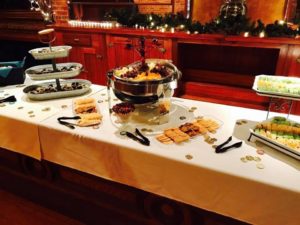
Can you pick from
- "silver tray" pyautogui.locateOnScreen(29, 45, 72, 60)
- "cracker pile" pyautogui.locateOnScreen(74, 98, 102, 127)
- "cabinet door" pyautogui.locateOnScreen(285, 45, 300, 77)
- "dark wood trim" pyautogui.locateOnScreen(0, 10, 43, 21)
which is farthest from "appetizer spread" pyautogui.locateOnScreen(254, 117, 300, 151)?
"dark wood trim" pyautogui.locateOnScreen(0, 10, 43, 21)

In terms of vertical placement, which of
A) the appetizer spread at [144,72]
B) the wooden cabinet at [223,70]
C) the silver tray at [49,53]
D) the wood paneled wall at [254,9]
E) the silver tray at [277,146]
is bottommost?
the wooden cabinet at [223,70]

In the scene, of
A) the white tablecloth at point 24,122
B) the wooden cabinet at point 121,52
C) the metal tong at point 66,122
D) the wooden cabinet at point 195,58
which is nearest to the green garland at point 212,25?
the wooden cabinet at point 195,58

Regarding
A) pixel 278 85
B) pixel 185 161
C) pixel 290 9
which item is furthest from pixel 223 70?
pixel 185 161

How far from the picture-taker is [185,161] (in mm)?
977

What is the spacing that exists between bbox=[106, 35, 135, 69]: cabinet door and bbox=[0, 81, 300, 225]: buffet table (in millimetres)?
1860

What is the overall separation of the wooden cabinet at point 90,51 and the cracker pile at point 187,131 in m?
2.35

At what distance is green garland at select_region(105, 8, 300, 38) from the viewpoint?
2422 millimetres

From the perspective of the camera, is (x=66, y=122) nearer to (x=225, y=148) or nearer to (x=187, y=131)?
(x=187, y=131)

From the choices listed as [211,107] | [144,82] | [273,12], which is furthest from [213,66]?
[144,82]

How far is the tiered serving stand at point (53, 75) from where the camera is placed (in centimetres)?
148

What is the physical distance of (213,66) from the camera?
3.40 metres

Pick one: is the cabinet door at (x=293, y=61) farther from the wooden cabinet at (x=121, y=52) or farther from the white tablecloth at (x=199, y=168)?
the white tablecloth at (x=199, y=168)

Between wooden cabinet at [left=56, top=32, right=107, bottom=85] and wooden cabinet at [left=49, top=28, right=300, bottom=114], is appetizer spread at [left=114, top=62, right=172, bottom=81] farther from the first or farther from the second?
wooden cabinet at [left=56, top=32, right=107, bottom=85]

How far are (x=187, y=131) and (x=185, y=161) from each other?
0.67 ft
